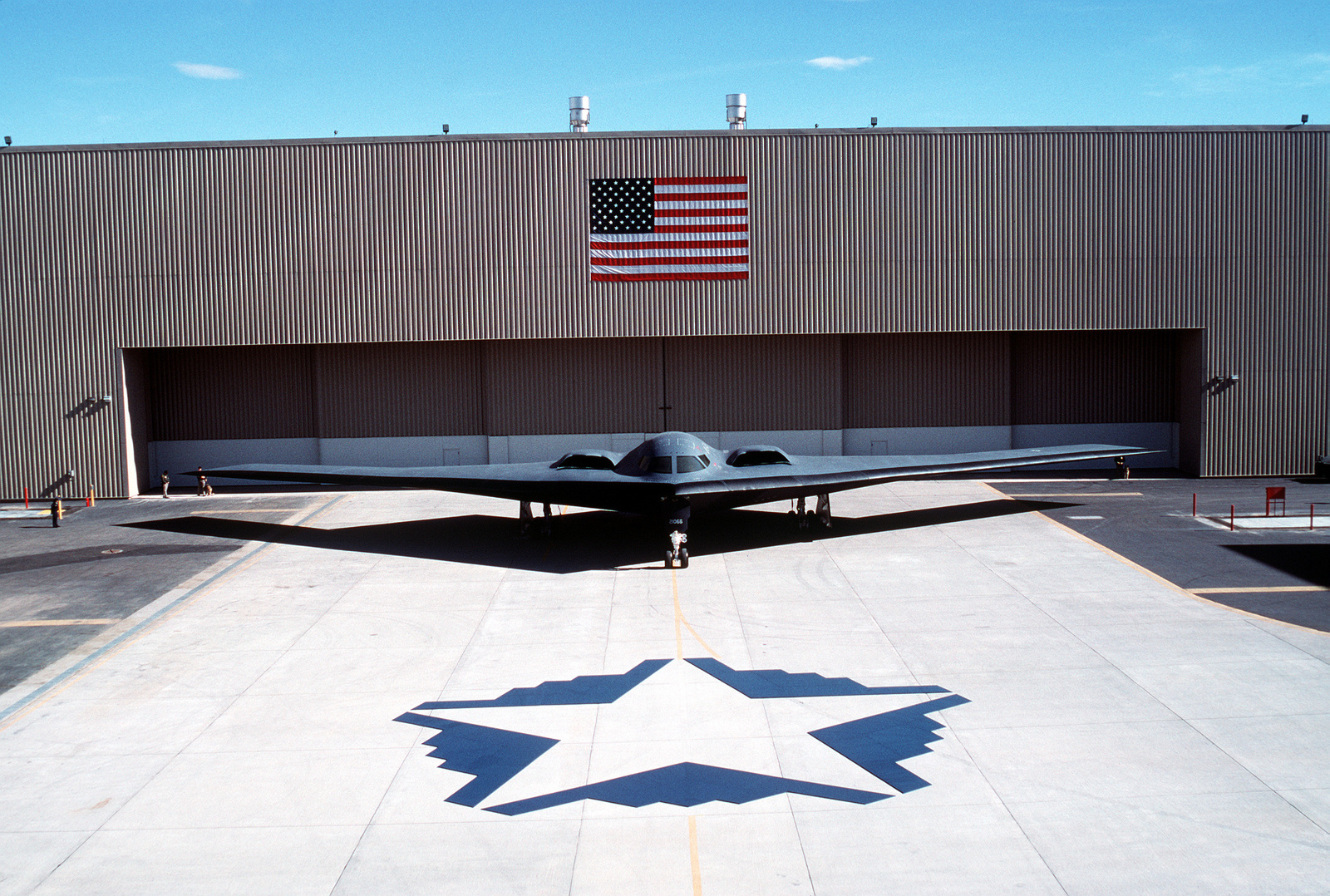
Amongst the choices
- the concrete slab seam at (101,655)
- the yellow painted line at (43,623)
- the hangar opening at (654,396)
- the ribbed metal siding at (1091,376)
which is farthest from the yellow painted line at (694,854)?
the ribbed metal siding at (1091,376)

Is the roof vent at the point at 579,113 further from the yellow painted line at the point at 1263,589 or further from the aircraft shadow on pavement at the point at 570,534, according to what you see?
the yellow painted line at the point at 1263,589

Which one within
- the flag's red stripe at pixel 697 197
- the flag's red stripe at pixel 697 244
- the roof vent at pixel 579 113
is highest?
the roof vent at pixel 579 113

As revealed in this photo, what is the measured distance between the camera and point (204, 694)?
459 inches

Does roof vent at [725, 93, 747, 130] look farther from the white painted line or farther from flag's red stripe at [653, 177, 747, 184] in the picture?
the white painted line

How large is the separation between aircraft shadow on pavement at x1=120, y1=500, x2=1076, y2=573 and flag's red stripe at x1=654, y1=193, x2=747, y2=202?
8843 mm

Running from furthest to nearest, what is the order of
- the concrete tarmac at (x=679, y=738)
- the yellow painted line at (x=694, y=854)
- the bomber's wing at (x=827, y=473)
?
the bomber's wing at (x=827, y=473) → the concrete tarmac at (x=679, y=738) → the yellow painted line at (x=694, y=854)

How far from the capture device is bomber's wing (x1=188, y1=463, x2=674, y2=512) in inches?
715

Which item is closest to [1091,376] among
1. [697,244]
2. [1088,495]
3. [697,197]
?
[1088,495]

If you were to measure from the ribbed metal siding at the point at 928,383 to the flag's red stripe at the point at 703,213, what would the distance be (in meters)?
5.32

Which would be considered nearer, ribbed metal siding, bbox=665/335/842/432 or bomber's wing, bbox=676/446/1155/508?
bomber's wing, bbox=676/446/1155/508

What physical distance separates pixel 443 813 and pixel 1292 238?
2737 centimetres

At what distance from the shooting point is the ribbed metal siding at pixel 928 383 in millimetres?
28359

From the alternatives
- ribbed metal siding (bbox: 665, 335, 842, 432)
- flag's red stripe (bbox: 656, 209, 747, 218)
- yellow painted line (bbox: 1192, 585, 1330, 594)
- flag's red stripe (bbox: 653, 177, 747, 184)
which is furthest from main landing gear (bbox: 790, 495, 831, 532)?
flag's red stripe (bbox: 653, 177, 747, 184)

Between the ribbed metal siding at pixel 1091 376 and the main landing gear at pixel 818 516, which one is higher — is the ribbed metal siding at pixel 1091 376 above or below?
above
